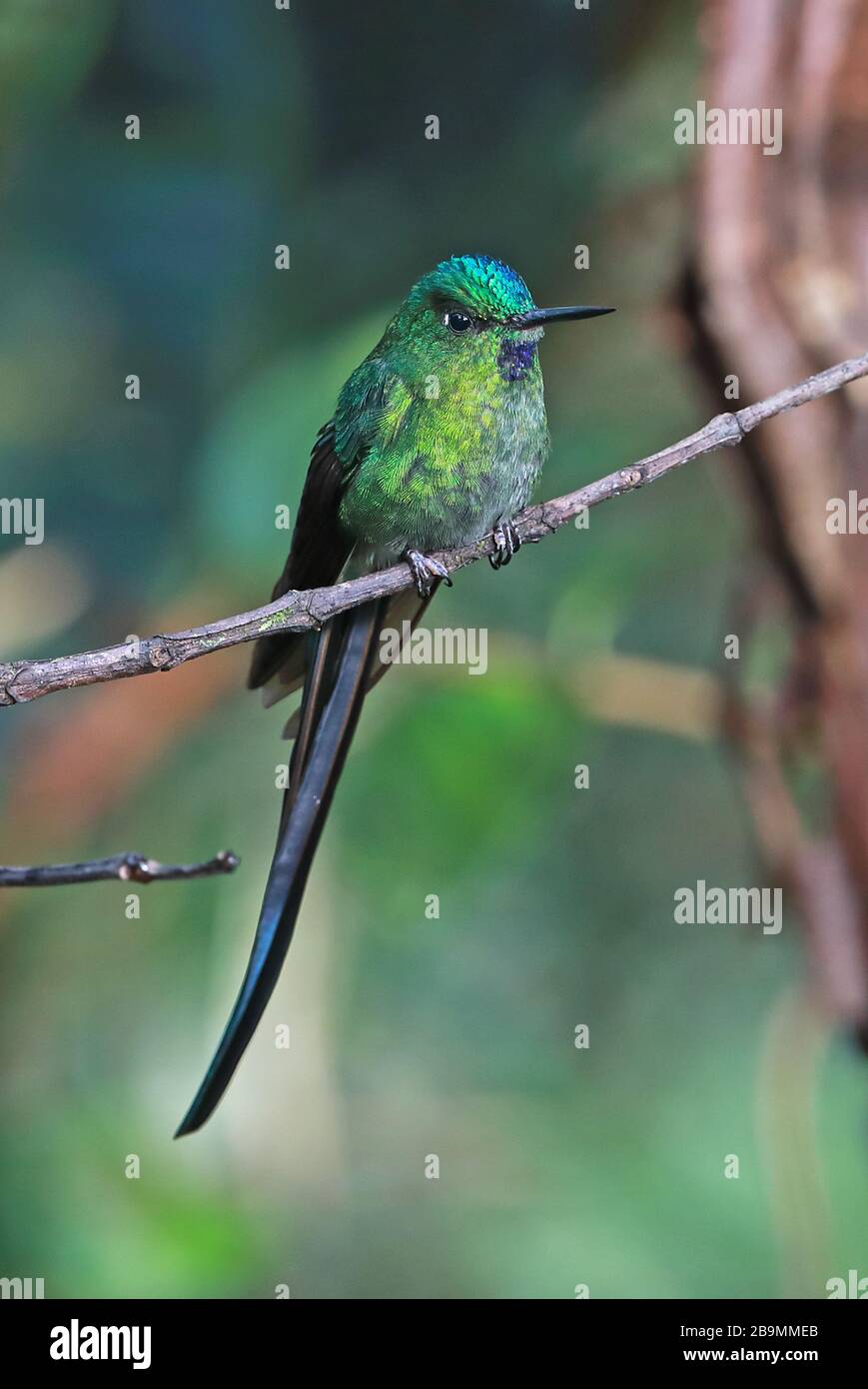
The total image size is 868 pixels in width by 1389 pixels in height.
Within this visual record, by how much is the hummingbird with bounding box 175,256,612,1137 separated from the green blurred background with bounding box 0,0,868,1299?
610mm

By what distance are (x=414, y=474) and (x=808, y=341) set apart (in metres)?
0.79

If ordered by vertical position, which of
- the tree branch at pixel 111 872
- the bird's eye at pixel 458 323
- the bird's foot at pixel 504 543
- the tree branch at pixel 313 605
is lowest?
the tree branch at pixel 111 872

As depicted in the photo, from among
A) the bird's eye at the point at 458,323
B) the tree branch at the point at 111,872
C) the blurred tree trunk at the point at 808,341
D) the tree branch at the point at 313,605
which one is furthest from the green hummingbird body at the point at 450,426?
the tree branch at the point at 111,872

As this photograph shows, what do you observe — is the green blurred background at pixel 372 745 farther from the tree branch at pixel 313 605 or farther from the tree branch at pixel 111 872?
the tree branch at pixel 111 872

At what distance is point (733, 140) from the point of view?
2.10 m

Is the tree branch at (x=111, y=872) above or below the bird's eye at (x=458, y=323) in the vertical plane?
below

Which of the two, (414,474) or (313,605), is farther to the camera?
(414,474)

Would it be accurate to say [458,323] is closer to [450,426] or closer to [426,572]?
[450,426]

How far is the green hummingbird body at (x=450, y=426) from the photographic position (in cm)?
168

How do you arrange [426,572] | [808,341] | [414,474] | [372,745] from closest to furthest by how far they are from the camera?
[426,572] < [414,474] < [808,341] < [372,745]

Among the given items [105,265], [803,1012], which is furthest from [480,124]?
[803,1012]

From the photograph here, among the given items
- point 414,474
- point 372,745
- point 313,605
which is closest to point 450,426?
point 414,474

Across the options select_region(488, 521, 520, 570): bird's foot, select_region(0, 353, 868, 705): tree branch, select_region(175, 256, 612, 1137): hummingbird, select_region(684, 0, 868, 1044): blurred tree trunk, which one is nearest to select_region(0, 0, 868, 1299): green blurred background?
select_region(684, 0, 868, 1044): blurred tree trunk

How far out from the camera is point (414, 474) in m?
1.68
